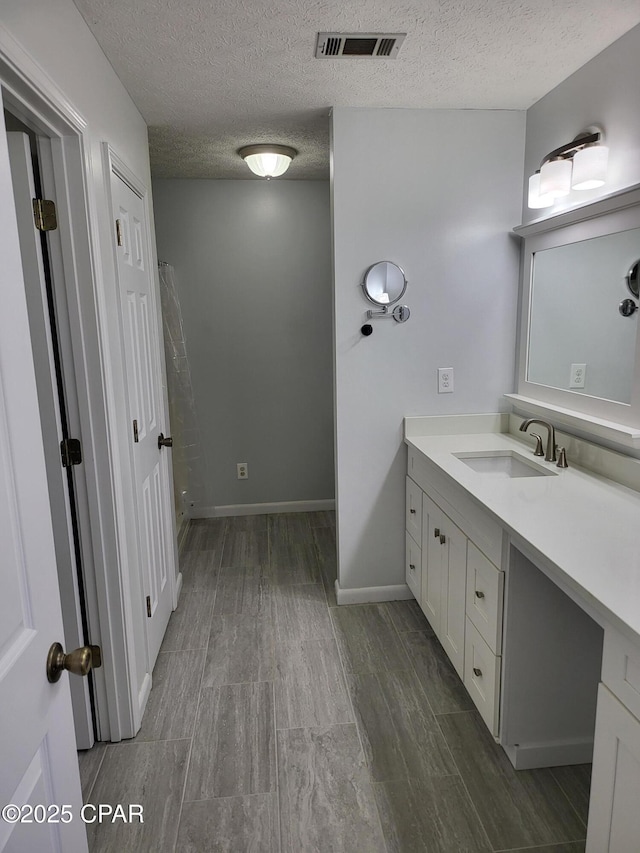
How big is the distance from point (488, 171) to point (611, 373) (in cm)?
116

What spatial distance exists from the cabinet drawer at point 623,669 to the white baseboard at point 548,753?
0.75 m

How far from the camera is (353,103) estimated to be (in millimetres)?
2428

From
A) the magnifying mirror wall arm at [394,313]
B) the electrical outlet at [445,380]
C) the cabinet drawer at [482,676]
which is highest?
the magnifying mirror wall arm at [394,313]

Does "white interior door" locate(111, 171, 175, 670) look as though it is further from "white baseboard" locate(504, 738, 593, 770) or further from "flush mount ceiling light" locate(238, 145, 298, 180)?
"white baseboard" locate(504, 738, 593, 770)

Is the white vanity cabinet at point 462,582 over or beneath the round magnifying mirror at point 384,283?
beneath

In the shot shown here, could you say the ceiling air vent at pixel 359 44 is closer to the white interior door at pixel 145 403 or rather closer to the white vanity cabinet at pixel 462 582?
the white interior door at pixel 145 403

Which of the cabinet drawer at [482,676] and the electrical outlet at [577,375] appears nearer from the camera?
the cabinet drawer at [482,676]

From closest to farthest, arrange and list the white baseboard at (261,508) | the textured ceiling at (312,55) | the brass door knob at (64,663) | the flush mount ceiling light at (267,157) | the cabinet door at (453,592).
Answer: the brass door knob at (64,663)
the textured ceiling at (312,55)
the cabinet door at (453,592)
the flush mount ceiling light at (267,157)
the white baseboard at (261,508)

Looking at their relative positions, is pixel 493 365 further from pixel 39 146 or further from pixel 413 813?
pixel 39 146

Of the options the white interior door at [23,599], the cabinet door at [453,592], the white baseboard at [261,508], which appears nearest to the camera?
the white interior door at [23,599]

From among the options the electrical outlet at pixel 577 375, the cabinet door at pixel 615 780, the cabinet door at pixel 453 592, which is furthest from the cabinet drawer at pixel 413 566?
the cabinet door at pixel 615 780

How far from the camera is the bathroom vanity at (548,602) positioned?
1194mm

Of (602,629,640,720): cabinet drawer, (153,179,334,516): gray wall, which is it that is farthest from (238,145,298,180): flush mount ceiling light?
(602,629,640,720): cabinet drawer

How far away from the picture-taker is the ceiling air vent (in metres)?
1.83
